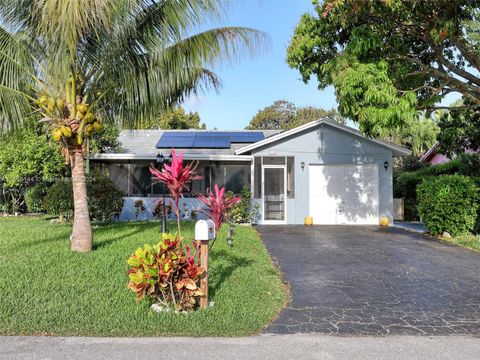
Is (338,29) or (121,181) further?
(121,181)

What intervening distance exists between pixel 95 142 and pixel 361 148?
36.8ft

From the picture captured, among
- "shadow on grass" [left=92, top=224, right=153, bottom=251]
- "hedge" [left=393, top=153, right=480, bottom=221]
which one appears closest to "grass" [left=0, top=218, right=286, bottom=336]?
"shadow on grass" [left=92, top=224, right=153, bottom=251]

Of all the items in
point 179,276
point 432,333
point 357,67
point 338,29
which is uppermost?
point 338,29

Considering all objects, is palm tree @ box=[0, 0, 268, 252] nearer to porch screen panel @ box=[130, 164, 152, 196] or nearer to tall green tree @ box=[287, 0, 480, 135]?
tall green tree @ box=[287, 0, 480, 135]

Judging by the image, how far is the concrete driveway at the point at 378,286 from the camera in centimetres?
471

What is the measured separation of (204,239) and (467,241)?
904 cm

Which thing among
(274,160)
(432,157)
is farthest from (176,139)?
(432,157)

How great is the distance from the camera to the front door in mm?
15756

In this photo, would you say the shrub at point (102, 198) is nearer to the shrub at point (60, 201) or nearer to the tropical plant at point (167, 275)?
the shrub at point (60, 201)

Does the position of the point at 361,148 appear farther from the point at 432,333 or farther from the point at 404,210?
the point at 432,333

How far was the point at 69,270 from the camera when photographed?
653 centimetres

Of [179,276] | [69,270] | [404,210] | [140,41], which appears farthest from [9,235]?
[404,210]

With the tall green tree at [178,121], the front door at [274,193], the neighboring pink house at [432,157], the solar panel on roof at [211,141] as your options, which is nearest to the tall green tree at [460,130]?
the front door at [274,193]

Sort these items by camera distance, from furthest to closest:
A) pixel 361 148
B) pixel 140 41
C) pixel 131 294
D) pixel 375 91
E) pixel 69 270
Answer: pixel 361 148
pixel 375 91
pixel 140 41
pixel 69 270
pixel 131 294
